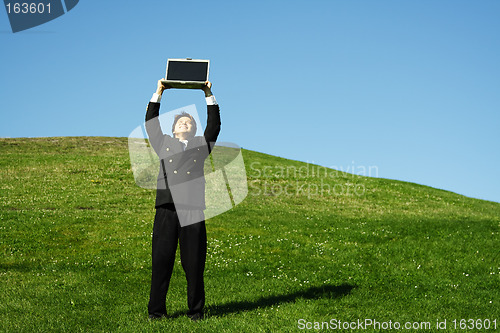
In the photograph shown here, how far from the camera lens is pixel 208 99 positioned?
8.96 meters

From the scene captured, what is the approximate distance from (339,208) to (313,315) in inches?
890

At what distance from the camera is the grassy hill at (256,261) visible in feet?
33.0

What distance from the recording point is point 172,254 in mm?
9141

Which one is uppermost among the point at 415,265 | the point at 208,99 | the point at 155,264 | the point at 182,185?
the point at 208,99

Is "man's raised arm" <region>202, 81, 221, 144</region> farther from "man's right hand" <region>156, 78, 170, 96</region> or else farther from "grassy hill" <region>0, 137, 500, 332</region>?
"grassy hill" <region>0, 137, 500, 332</region>

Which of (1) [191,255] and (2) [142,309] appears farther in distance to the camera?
(2) [142,309]

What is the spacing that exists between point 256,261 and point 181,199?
321 inches

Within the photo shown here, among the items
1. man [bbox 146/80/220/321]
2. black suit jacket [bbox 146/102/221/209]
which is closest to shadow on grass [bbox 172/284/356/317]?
man [bbox 146/80/220/321]

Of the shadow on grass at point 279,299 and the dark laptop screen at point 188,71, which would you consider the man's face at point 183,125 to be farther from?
the shadow on grass at point 279,299

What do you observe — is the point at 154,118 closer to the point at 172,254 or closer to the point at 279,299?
the point at 172,254

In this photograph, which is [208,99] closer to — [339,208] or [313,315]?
[313,315]

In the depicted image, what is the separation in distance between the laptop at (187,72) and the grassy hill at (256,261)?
180 inches

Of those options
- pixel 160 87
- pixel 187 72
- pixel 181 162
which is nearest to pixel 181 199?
pixel 181 162

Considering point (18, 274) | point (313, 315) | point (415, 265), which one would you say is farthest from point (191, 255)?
point (415, 265)
